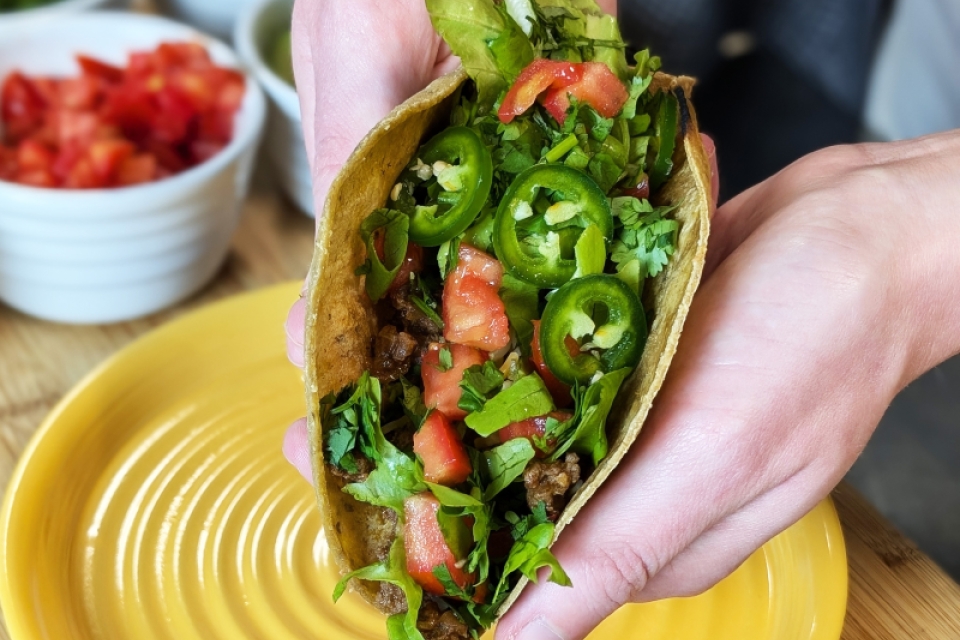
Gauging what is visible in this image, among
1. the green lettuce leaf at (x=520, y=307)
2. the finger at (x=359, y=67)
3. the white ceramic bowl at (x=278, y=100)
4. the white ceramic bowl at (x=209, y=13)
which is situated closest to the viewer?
the green lettuce leaf at (x=520, y=307)

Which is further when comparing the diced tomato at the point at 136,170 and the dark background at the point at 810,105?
the dark background at the point at 810,105

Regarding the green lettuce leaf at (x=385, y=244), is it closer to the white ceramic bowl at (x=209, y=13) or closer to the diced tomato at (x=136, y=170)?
the diced tomato at (x=136, y=170)

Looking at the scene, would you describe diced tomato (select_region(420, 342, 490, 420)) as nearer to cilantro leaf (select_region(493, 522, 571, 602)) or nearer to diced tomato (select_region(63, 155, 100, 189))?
cilantro leaf (select_region(493, 522, 571, 602))

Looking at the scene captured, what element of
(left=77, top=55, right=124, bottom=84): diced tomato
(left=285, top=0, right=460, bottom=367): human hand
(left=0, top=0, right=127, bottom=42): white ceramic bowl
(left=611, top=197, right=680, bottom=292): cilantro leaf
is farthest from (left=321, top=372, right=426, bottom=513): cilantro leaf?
(left=0, top=0, right=127, bottom=42): white ceramic bowl

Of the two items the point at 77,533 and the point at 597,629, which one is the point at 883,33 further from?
the point at 77,533

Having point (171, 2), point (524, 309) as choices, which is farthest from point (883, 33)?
point (171, 2)

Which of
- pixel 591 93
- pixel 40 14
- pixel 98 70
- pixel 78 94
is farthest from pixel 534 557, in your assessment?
pixel 40 14

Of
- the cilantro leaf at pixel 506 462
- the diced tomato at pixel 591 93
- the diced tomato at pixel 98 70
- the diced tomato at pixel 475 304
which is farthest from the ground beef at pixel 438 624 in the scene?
the diced tomato at pixel 98 70

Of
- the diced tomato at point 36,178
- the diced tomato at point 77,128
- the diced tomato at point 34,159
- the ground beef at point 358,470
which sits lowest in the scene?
the diced tomato at point 36,178
